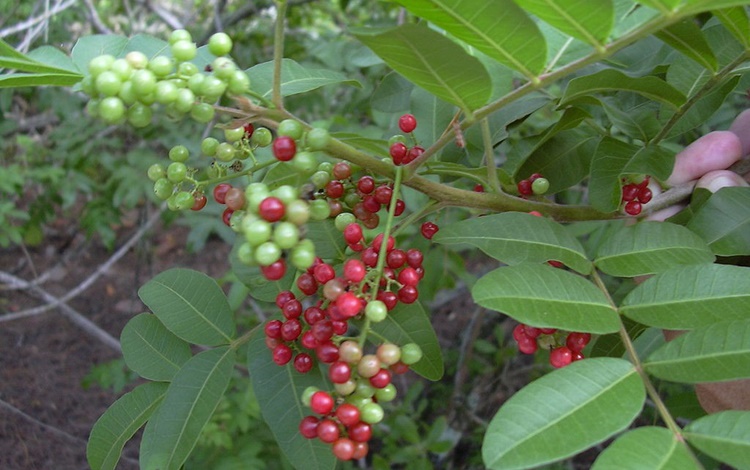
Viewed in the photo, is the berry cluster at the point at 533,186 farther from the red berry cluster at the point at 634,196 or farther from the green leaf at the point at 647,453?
the green leaf at the point at 647,453

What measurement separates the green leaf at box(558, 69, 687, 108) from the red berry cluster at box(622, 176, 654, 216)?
21 cm

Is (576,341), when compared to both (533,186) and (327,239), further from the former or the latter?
(327,239)

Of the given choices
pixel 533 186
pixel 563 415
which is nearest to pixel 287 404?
pixel 563 415

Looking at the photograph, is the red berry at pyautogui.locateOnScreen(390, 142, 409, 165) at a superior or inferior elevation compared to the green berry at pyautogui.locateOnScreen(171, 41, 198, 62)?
inferior

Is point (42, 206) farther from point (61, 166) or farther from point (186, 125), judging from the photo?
point (186, 125)

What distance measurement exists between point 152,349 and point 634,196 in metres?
1.00

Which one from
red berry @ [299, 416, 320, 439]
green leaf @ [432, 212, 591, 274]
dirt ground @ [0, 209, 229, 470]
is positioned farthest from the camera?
dirt ground @ [0, 209, 229, 470]

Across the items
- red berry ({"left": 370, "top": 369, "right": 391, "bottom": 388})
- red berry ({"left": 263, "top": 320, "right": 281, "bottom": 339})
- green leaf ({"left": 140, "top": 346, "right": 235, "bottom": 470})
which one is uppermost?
red berry ({"left": 370, "top": 369, "right": 391, "bottom": 388})

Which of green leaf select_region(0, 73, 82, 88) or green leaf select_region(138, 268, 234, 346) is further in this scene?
green leaf select_region(138, 268, 234, 346)

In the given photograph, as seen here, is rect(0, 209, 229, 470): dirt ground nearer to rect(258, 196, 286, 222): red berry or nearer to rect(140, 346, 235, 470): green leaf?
rect(140, 346, 235, 470): green leaf

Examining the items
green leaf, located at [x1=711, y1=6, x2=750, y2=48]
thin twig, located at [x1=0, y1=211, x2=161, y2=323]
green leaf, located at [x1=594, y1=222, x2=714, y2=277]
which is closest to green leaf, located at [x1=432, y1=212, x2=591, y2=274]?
green leaf, located at [x1=594, y1=222, x2=714, y2=277]

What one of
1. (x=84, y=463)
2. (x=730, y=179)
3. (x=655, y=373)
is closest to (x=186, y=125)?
(x=84, y=463)

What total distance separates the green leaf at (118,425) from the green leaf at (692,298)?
0.84 metres

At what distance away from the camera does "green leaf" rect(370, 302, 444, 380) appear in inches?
43.1
